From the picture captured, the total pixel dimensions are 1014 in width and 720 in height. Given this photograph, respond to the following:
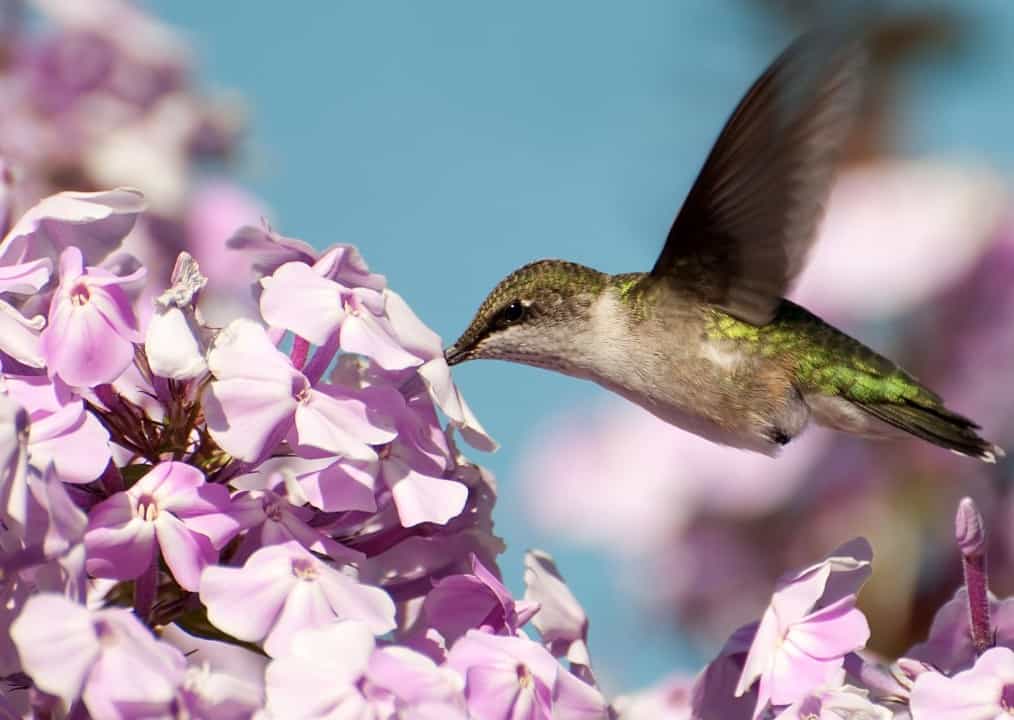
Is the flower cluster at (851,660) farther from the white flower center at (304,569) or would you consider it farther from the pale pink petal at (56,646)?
the pale pink petal at (56,646)

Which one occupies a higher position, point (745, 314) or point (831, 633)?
point (745, 314)

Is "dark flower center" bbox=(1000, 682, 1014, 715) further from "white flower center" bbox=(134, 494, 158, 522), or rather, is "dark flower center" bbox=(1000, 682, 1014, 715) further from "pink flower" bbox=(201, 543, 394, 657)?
"white flower center" bbox=(134, 494, 158, 522)

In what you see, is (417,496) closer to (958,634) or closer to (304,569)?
(304,569)

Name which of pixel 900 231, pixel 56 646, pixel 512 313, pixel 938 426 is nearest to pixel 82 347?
pixel 56 646

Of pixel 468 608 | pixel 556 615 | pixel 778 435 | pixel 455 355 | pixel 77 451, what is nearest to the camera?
pixel 77 451

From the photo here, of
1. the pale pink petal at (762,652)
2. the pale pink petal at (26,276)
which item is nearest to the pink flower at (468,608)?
the pale pink petal at (762,652)

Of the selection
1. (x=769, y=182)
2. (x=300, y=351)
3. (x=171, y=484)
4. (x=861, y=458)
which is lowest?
(x=861, y=458)

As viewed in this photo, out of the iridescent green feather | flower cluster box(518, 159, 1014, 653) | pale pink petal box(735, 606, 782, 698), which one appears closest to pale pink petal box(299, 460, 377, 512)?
pale pink petal box(735, 606, 782, 698)
